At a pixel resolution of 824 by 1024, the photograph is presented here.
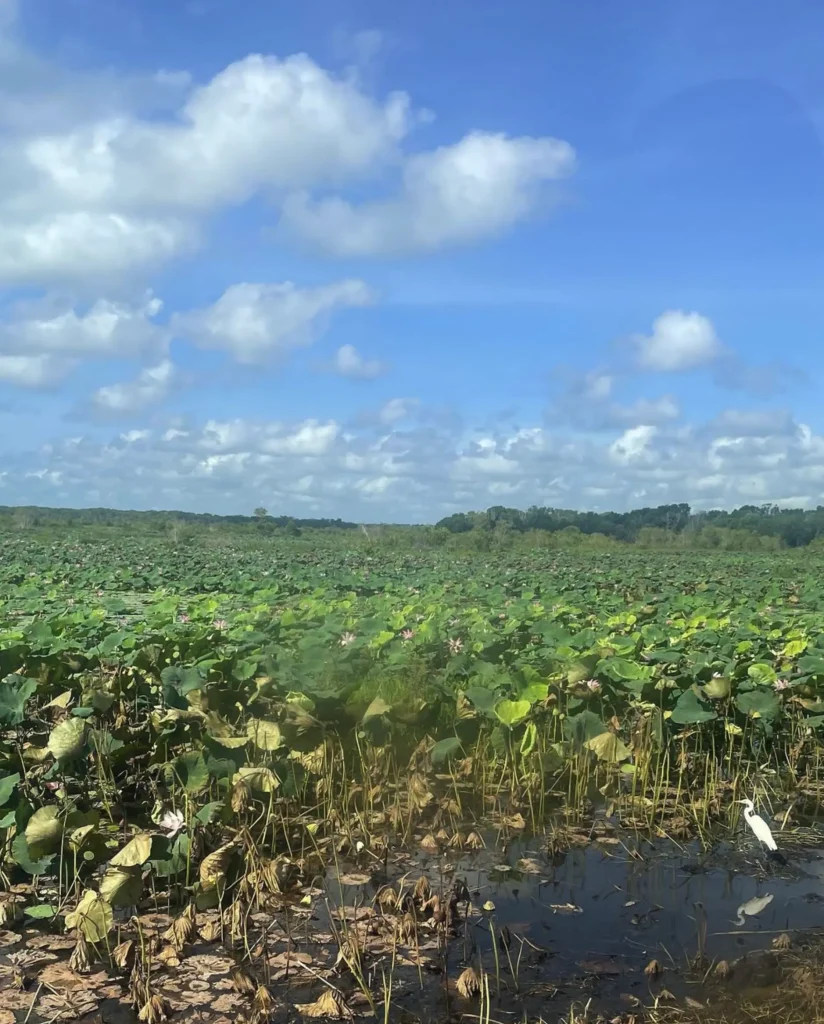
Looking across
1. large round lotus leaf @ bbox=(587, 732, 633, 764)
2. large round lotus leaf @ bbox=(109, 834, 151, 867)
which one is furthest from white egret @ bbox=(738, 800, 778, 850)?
large round lotus leaf @ bbox=(109, 834, 151, 867)

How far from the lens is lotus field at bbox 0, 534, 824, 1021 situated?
12.0 feet

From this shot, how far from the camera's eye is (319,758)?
4.84 metres

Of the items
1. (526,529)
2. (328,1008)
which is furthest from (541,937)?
(526,529)

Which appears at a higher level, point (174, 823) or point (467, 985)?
point (174, 823)

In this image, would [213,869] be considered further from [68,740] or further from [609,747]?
[609,747]

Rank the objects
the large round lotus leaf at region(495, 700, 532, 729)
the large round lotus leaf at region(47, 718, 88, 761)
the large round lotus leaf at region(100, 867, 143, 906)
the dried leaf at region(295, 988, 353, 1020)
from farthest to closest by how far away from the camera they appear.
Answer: the large round lotus leaf at region(495, 700, 532, 729)
the large round lotus leaf at region(47, 718, 88, 761)
the large round lotus leaf at region(100, 867, 143, 906)
the dried leaf at region(295, 988, 353, 1020)

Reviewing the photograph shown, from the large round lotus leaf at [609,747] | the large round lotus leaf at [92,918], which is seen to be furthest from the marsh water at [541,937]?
the large round lotus leaf at [609,747]

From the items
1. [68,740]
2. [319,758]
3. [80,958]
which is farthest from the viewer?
[319,758]

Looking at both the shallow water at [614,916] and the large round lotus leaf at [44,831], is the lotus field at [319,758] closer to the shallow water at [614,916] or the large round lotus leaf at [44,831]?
the large round lotus leaf at [44,831]

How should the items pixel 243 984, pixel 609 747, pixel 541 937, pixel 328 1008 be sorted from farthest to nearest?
pixel 609 747, pixel 541 937, pixel 243 984, pixel 328 1008

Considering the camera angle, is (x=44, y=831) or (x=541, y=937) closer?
(x=541, y=937)

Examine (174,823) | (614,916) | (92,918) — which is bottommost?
(614,916)

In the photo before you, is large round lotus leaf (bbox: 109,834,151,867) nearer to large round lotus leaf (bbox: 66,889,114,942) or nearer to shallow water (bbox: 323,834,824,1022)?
large round lotus leaf (bbox: 66,889,114,942)

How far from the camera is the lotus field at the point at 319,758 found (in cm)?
366
